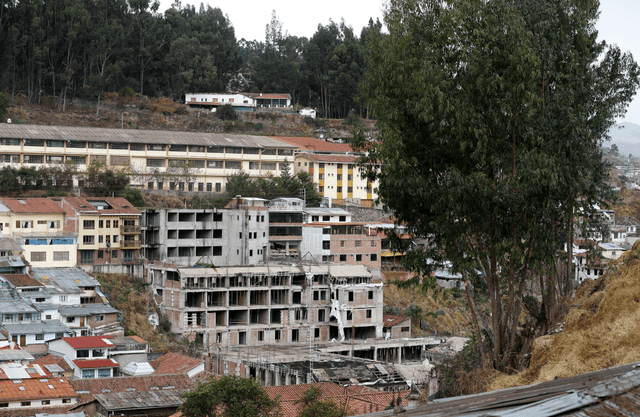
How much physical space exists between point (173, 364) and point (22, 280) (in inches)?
317

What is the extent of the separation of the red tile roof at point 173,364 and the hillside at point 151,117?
102 feet

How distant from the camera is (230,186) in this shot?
49.3 metres

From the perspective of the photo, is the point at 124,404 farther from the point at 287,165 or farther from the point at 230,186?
the point at 287,165

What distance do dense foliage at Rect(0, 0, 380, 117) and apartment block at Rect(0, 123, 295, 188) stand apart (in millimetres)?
8973

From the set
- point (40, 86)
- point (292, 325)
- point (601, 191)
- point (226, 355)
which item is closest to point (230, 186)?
point (292, 325)

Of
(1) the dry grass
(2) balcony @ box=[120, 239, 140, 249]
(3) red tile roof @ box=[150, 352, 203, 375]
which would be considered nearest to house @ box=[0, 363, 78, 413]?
(3) red tile roof @ box=[150, 352, 203, 375]

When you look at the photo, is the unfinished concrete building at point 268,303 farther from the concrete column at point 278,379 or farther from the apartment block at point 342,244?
the concrete column at point 278,379

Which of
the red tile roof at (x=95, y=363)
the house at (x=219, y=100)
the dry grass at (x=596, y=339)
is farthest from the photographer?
the house at (x=219, y=100)

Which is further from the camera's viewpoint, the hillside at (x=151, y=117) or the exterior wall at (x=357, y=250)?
the hillside at (x=151, y=117)

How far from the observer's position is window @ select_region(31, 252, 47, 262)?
1480 inches

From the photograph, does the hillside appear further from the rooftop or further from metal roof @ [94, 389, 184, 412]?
metal roof @ [94, 389, 184, 412]

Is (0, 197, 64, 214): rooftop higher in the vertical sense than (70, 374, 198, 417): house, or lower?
higher

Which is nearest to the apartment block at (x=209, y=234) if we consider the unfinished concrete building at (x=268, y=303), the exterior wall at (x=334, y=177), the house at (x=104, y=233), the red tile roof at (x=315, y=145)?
the house at (x=104, y=233)

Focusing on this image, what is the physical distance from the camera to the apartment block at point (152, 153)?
154ft
